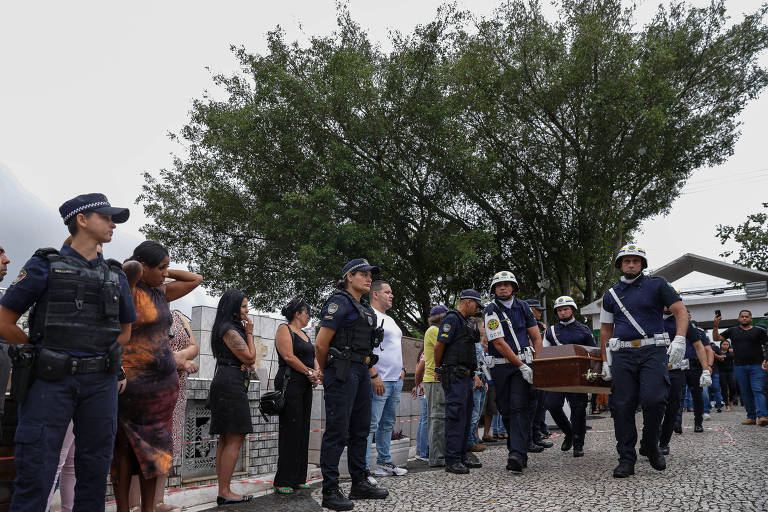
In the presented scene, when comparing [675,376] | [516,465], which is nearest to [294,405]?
[516,465]

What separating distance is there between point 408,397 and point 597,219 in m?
15.7

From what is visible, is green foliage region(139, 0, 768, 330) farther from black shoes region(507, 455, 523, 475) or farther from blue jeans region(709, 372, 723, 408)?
black shoes region(507, 455, 523, 475)

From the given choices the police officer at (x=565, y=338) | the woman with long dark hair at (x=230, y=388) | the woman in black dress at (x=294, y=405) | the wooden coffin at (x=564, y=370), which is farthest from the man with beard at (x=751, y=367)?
the woman with long dark hair at (x=230, y=388)

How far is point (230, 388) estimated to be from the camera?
548 centimetres

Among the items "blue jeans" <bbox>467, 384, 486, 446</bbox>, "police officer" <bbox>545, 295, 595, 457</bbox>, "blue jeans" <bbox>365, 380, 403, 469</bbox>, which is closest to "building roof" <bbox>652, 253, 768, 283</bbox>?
"police officer" <bbox>545, 295, 595, 457</bbox>

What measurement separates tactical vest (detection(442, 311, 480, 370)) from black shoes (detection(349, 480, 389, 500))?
202cm

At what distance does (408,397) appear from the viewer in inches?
392

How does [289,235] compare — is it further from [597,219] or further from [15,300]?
[15,300]

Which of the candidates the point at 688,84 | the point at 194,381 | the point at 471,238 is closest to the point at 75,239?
the point at 194,381

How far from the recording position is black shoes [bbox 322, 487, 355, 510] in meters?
5.08

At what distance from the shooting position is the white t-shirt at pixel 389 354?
7.20 metres

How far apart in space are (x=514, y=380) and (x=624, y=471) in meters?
1.42

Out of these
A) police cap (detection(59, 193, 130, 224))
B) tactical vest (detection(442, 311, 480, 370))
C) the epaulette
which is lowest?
tactical vest (detection(442, 311, 480, 370))

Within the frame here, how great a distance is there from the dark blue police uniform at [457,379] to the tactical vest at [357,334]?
1821 mm
